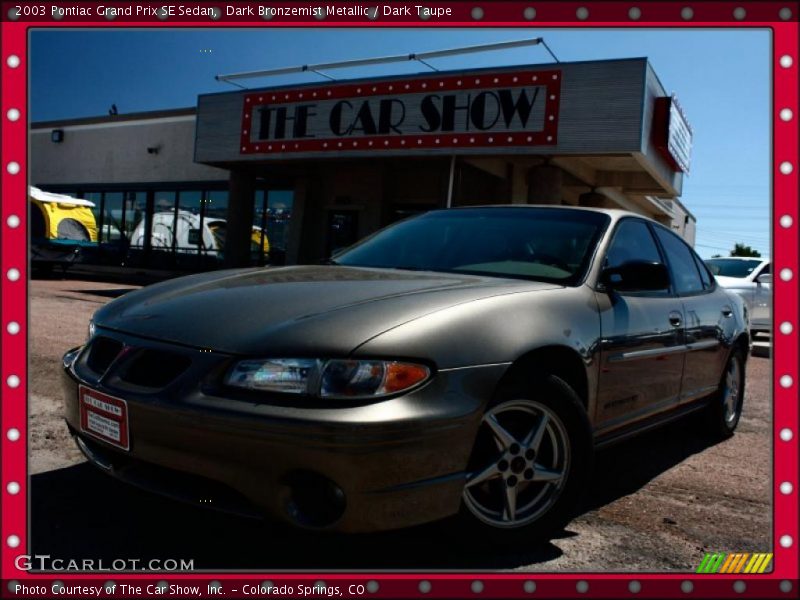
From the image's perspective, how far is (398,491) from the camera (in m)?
2.05

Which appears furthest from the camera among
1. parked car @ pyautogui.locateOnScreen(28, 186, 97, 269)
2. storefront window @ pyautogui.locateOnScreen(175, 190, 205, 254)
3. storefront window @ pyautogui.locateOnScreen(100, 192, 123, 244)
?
storefront window @ pyautogui.locateOnScreen(100, 192, 123, 244)

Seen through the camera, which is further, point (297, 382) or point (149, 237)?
point (149, 237)

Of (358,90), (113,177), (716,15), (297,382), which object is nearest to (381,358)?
(297,382)

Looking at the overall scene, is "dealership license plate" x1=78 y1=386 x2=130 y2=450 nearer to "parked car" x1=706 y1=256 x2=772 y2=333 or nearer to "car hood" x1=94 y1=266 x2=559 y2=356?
"car hood" x1=94 y1=266 x2=559 y2=356

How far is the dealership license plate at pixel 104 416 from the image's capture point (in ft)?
7.43

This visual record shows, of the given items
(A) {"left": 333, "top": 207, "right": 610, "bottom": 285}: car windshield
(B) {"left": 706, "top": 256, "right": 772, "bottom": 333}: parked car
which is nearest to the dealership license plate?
(A) {"left": 333, "top": 207, "right": 610, "bottom": 285}: car windshield

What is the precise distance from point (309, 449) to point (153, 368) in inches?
27.0

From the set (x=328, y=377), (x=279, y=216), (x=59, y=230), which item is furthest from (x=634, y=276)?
(x=59, y=230)

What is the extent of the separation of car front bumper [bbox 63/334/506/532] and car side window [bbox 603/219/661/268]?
1.43 m

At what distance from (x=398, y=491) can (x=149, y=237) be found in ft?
71.3

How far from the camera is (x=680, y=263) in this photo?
165 inches

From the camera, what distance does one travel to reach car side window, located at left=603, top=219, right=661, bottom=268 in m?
3.35
